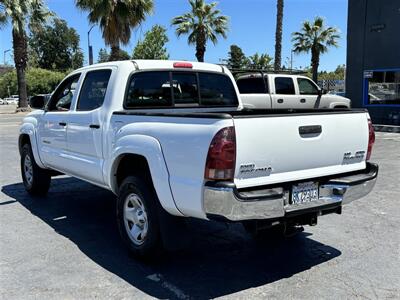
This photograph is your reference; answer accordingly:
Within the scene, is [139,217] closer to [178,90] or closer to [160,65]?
[178,90]

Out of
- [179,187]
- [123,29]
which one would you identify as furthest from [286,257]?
[123,29]

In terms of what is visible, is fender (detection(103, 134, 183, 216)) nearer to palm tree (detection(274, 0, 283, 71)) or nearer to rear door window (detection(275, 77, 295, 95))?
rear door window (detection(275, 77, 295, 95))

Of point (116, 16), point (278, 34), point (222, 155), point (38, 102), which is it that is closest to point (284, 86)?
point (278, 34)

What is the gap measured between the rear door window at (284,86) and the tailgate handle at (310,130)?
38.2ft

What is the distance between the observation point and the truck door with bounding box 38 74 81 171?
19.7ft

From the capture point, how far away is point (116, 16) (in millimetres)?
25953

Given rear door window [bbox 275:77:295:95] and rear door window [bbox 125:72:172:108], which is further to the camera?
rear door window [bbox 275:77:295:95]

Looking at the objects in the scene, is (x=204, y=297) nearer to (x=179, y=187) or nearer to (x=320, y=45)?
(x=179, y=187)

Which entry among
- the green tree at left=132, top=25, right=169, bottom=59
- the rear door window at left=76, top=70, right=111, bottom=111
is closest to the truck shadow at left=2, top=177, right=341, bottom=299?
the rear door window at left=76, top=70, right=111, bottom=111

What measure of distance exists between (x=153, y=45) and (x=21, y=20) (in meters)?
18.1

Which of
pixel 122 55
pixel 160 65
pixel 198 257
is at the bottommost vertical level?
pixel 198 257

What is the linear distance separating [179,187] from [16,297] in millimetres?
1634

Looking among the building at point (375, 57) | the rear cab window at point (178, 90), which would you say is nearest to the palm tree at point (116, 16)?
the building at point (375, 57)

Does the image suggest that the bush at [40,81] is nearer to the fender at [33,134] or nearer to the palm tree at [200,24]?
the palm tree at [200,24]
